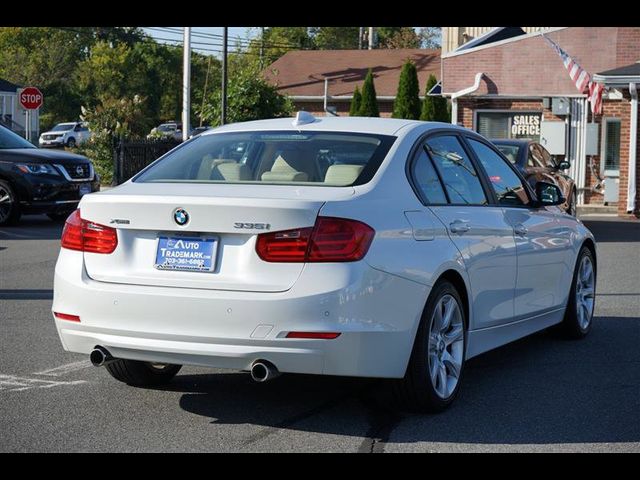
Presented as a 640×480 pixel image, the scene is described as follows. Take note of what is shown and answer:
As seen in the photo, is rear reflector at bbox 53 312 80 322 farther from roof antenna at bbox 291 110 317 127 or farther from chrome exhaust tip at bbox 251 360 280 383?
roof antenna at bbox 291 110 317 127

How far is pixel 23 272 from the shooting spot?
12.8 metres

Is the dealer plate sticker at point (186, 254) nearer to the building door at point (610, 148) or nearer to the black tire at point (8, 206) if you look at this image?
the black tire at point (8, 206)

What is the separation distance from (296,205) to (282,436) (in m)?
1.16

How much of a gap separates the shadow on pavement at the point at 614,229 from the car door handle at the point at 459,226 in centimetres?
1213

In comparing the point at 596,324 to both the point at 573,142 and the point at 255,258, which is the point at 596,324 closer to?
the point at 255,258

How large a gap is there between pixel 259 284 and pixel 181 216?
55 cm

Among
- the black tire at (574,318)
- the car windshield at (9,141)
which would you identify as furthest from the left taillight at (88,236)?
the car windshield at (9,141)

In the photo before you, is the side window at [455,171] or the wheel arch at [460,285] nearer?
the wheel arch at [460,285]

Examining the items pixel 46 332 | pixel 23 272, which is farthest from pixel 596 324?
pixel 23 272

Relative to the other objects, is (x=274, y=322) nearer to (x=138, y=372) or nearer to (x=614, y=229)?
(x=138, y=372)

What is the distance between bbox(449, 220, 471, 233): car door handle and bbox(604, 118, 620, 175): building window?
2167cm

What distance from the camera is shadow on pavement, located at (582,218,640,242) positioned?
18734 millimetres

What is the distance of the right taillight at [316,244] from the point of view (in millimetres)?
5598

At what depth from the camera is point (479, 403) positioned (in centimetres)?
657
